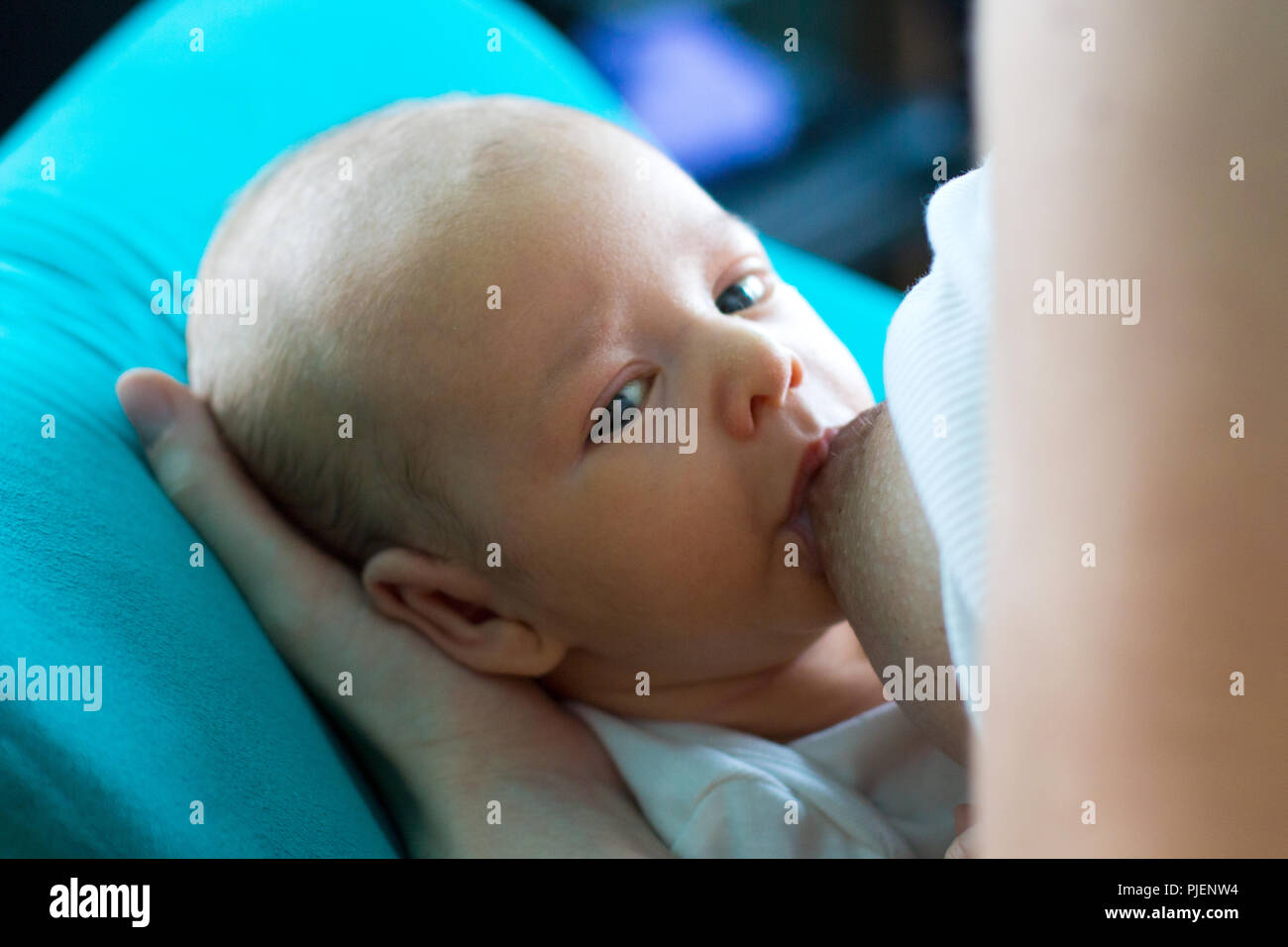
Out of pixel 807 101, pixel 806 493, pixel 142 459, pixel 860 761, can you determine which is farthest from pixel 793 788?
pixel 807 101

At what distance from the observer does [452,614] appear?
710 mm

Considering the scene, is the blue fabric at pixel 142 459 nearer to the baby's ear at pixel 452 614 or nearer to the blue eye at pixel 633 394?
the baby's ear at pixel 452 614

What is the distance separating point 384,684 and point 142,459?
19 centimetres

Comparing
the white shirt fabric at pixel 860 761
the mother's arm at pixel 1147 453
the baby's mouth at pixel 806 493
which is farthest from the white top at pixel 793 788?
the mother's arm at pixel 1147 453

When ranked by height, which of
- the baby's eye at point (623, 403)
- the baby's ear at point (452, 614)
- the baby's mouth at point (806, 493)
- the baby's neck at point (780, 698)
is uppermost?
the baby's eye at point (623, 403)

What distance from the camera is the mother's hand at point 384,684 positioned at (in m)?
0.68

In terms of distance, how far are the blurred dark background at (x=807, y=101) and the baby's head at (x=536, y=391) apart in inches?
58.0

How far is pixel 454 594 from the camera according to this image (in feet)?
2.31

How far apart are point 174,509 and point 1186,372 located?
57cm

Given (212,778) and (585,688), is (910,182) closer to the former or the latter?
(585,688)
